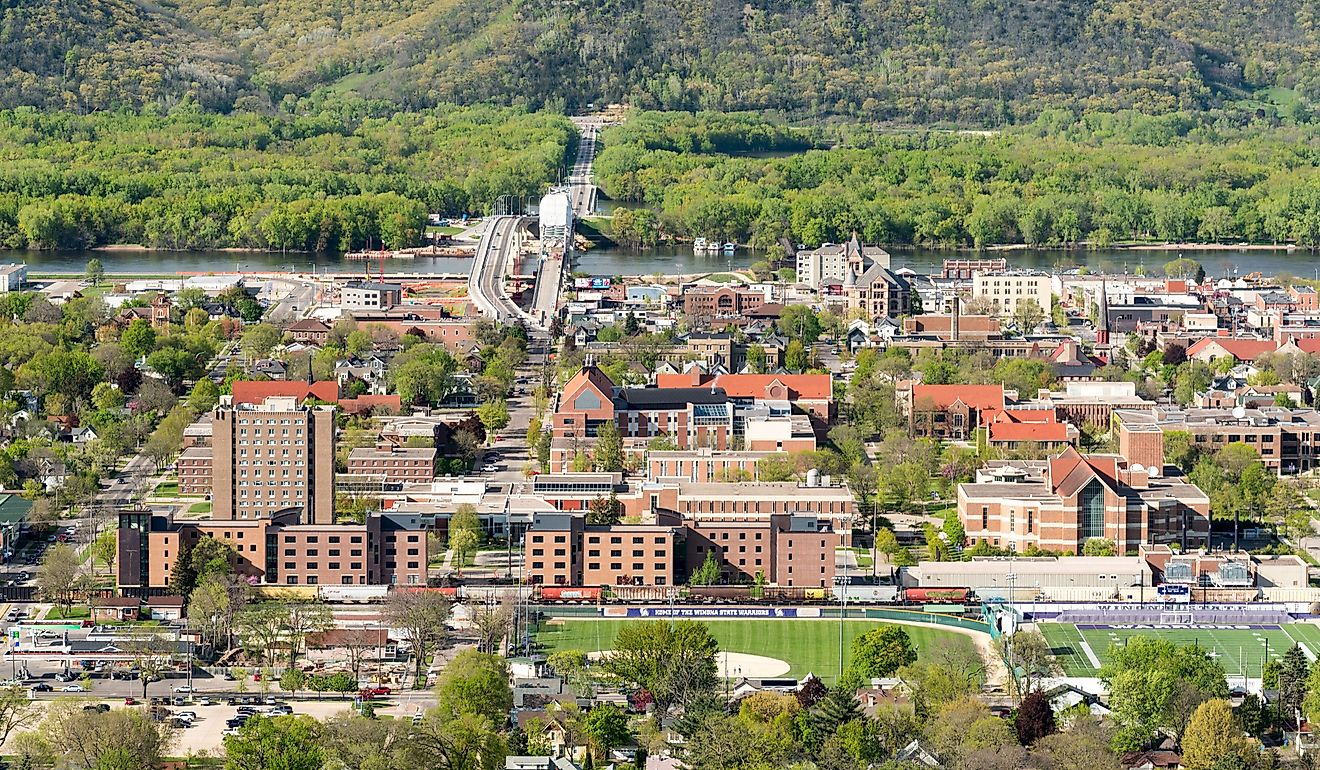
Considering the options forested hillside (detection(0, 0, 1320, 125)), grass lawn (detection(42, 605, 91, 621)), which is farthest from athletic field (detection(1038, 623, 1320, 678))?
forested hillside (detection(0, 0, 1320, 125))

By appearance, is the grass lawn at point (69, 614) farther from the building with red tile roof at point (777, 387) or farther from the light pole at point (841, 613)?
the building with red tile roof at point (777, 387)

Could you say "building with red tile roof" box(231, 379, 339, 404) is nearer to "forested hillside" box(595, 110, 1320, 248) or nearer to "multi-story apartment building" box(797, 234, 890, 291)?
"multi-story apartment building" box(797, 234, 890, 291)

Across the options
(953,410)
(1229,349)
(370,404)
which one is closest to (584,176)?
(1229,349)

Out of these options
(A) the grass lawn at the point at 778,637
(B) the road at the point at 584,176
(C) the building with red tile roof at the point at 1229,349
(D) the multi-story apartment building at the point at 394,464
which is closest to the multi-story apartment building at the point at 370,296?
(C) the building with red tile roof at the point at 1229,349

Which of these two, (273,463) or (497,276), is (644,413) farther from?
(497,276)

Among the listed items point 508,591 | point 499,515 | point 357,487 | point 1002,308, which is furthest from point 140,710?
point 1002,308

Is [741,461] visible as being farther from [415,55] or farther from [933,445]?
[415,55]
